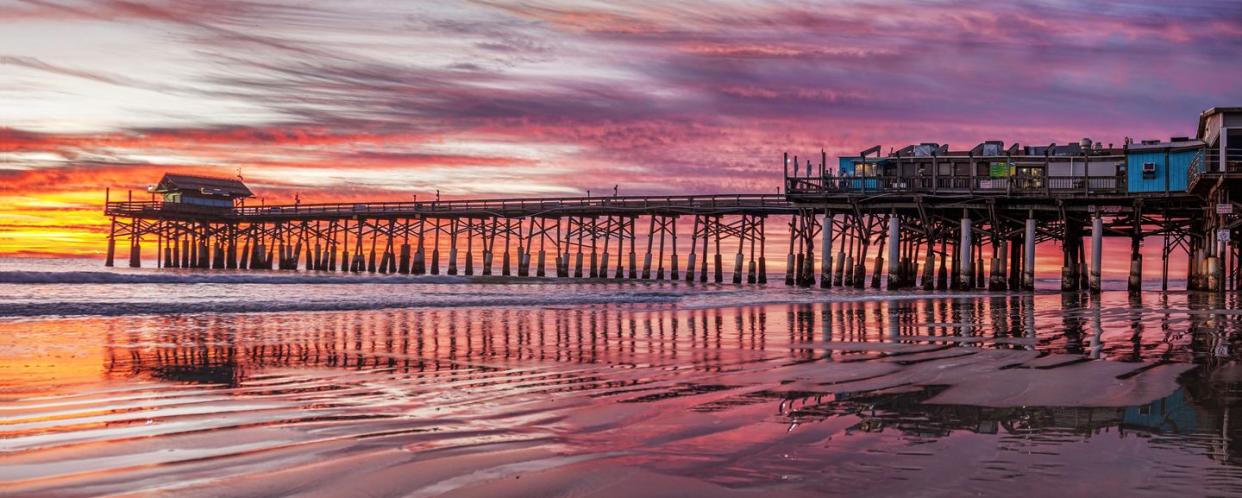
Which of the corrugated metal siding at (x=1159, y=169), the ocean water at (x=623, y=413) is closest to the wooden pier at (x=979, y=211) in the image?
the corrugated metal siding at (x=1159, y=169)

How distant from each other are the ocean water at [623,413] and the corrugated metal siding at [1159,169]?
28.1m

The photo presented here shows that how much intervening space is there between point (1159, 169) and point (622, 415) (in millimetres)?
39033

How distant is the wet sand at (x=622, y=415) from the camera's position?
452 centimetres

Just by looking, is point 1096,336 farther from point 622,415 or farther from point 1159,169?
point 1159,169

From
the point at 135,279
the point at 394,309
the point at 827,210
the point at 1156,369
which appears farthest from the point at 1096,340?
the point at 135,279

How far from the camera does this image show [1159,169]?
39.0 meters

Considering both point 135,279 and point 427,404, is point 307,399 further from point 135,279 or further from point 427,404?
point 135,279

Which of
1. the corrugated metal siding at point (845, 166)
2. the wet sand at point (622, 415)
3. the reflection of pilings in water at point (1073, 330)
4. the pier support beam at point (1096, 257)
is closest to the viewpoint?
the wet sand at point (622, 415)

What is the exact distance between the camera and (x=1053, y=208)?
41406 mm

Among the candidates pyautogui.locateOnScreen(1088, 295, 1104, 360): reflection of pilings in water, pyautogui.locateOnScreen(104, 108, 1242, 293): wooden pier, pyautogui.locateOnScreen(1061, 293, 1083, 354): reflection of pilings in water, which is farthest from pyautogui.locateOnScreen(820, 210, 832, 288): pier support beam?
pyautogui.locateOnScreen(1088, 295, 1104, 360): reflection of pilings in water

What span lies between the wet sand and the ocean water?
0.03 metres

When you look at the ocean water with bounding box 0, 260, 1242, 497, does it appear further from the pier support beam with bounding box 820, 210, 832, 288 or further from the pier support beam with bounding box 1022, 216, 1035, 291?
the pier support beam with bounding box 820, 210, 832, 288

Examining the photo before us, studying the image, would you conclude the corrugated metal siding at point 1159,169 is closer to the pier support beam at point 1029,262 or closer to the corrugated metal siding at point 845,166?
the pier support beam at point 1029,262

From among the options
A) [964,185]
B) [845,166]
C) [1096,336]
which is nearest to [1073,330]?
[1096,336]
